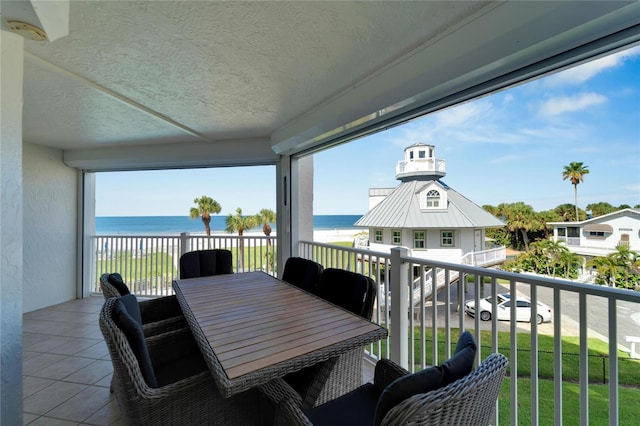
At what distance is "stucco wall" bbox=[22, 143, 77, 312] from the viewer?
3992 mm

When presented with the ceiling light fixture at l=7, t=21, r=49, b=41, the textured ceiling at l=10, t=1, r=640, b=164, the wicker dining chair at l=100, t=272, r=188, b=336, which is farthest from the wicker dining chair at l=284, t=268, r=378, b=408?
the ceiling light fixture at l=7, t=21, r=49, b=41

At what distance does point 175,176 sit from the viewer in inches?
837

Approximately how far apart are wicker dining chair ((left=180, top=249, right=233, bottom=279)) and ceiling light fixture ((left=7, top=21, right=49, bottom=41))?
86.1 inches

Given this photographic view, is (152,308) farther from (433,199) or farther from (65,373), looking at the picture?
(433,199)

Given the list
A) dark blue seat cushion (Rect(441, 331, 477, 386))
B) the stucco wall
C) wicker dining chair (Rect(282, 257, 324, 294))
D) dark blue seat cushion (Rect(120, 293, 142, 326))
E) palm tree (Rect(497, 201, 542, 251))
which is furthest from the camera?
the stucco wall

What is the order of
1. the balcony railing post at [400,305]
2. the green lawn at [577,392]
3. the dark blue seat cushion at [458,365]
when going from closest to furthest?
1. the dark blue seat cushion at [458,365]
2. the balcony railing post at [400,305]
3. the green lawn at [577,392]

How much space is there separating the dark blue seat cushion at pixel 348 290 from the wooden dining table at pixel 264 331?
0.09m

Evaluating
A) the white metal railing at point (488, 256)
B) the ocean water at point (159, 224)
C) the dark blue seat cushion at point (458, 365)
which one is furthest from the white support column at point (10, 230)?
the ocean water at point (159, 224)

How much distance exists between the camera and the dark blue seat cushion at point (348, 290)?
5.75 feet

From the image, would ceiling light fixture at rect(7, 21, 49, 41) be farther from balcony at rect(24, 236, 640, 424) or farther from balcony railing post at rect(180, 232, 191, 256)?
balcony railing post at rect(180, 232, 191, 256)

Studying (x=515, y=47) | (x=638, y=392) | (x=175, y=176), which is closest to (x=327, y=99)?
(x=515, y=47)

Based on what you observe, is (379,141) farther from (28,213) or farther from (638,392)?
(28,213)

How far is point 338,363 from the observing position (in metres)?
1.44

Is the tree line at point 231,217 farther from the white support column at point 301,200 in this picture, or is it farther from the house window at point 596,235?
the house window at point 596,235
